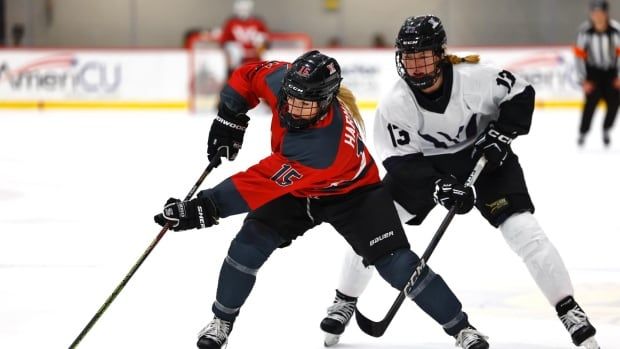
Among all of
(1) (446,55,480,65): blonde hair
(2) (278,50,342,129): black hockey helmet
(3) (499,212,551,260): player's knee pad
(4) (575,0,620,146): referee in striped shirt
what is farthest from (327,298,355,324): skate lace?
(4) (575,0,620,146): referee in striped shirt

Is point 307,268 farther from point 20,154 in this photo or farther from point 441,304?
point 20,154

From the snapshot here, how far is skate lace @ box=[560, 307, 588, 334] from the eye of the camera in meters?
2.84

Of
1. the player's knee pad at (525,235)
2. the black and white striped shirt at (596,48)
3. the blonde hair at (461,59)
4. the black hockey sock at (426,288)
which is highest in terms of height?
the blonde hair at (461,59)

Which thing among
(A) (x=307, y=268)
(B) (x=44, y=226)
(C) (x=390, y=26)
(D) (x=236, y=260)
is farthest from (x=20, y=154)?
(C) (x=390, y=26)

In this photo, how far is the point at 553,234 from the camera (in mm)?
4699

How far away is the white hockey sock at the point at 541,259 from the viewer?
2.87 meters

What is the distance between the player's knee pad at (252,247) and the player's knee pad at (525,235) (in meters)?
0.66

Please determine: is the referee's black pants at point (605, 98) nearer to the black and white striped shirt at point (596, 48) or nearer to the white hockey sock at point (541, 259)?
the black and white striped shirt at point (596, 48)

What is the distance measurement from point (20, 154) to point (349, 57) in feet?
16.2

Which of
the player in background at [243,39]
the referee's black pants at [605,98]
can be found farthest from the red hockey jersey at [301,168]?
the player in background at [243,39]

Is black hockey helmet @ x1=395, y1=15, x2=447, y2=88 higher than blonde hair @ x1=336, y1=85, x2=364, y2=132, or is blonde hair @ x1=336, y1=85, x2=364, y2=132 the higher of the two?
black hockey helmet @ x1=395, y1=15, x2=447, y2=88

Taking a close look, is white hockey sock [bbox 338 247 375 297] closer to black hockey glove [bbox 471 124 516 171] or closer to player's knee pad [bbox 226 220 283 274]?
player's knee pad [bbox 226 220 283 274]

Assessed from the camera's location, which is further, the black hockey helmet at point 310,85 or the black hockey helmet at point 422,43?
the black hockey helmet at point 422,43

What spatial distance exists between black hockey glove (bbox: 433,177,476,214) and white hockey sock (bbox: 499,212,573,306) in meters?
0.16
